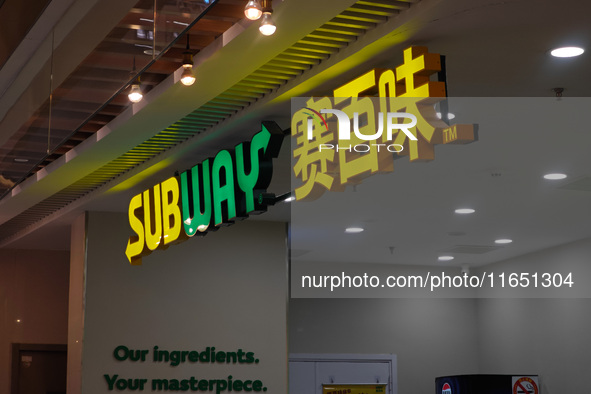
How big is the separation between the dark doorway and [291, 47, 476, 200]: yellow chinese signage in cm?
616

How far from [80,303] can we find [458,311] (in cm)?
644

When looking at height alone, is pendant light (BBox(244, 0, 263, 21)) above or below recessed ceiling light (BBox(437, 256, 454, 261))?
below

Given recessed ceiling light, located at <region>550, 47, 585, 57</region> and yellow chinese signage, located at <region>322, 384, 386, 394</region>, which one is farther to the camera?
yellow chinese signage, located at <region>322, 384, 386, 394</region>

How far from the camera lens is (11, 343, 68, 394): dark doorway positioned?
9414 mm

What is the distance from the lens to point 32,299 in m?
9.65

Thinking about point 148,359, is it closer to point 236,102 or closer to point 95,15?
point 236,102

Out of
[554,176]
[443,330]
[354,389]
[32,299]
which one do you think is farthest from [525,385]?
[32,299]

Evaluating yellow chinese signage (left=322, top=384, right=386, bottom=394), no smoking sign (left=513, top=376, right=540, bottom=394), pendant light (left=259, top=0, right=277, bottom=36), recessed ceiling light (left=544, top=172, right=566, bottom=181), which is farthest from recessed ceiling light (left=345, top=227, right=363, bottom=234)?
pendant light (left=259, top=0, right=277, bottom=36)

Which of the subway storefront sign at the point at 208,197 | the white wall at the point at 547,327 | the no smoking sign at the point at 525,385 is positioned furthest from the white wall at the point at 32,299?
the white wall at the point at 547,327

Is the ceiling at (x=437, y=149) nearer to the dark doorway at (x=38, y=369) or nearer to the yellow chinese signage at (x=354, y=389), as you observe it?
the dark doorway at (x=38, y=369)

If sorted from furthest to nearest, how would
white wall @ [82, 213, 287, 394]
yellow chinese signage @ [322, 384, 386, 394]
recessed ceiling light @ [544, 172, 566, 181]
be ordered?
yellow chinese signage @ [322, 384, 386, 394]
white wall @ [82, 213, 287, 394]
recessed ceiling light @ [544, 172, 566, 181]

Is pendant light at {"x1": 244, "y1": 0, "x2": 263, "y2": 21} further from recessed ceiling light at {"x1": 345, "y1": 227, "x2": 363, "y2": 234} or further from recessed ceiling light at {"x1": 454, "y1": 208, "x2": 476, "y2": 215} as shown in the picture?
recessed ceiling light at {"x1": 345, "y1": 227, "x2": 363, "y2": 234}

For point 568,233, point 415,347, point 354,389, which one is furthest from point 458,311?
point 568,233

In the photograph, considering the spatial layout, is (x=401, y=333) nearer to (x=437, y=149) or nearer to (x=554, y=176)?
(x=554, y=176)
